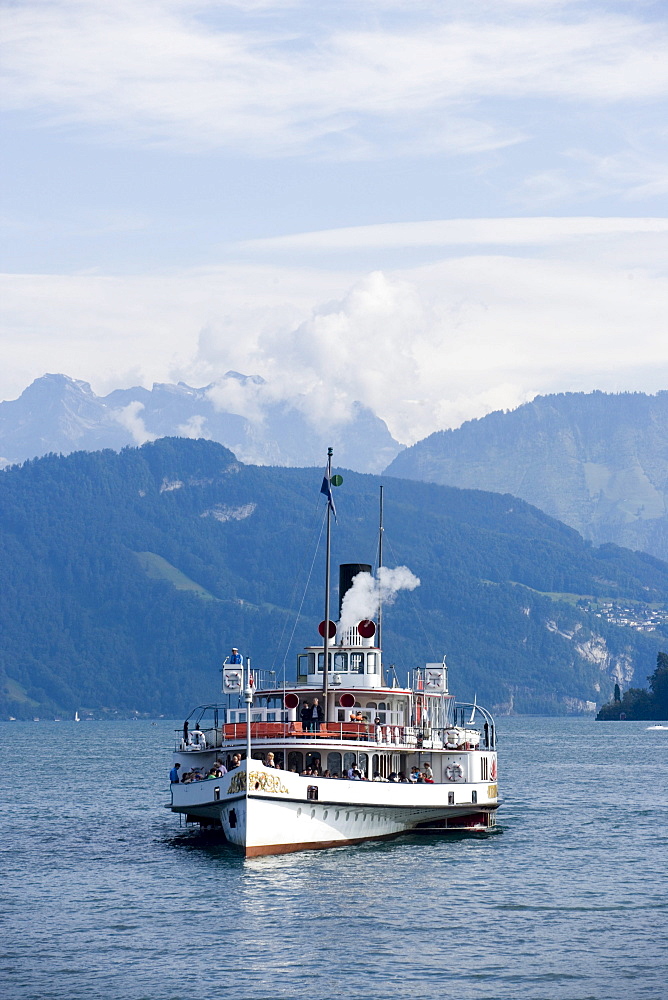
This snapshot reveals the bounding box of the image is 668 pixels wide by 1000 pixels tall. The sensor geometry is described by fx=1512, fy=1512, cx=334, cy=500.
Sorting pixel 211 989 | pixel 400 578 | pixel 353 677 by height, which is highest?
pixel 400 578

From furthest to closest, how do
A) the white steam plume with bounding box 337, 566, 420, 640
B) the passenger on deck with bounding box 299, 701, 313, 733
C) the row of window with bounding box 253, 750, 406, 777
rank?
the white steam plume with bounding box 337, 566, 420, 640
the passenger on deck with bounding box 299, 701, 313, 733
the row of window with bounding box 253, 750, 406, 777

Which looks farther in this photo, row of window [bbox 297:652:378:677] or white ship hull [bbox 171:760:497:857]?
row of window [bbox 297:652:378:677]

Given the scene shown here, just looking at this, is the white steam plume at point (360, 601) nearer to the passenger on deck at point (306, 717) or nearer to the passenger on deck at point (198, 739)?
the passenger on deck at point (306, 717)

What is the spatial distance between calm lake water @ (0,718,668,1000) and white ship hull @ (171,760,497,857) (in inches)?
34.6

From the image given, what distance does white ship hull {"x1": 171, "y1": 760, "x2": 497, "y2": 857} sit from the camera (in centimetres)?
6141

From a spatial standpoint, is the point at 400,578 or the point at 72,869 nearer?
the point at 72,869

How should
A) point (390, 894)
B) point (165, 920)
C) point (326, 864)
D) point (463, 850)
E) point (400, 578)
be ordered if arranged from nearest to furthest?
point (165, 920) → point (390, 894) → point (326, 864) → point (463, 850) → point (400, 578)

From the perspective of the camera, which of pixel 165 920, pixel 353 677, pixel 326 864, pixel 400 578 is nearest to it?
pixel 165 920

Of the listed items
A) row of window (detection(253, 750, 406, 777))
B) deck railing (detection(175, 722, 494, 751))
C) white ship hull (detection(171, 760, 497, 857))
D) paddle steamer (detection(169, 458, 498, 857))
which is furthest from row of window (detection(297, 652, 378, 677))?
white ship hull (detection(171, 760, 497, 857))

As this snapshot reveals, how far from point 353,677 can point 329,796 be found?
13.8 meters

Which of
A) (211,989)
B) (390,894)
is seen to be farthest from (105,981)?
(390,894)

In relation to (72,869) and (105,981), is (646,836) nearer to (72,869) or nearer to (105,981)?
(72,869)

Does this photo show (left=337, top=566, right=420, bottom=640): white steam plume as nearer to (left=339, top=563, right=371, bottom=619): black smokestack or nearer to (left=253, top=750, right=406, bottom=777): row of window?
(left=339, top=563, right=371, bottom=619): black smokestack

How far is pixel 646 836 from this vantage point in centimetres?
8169
